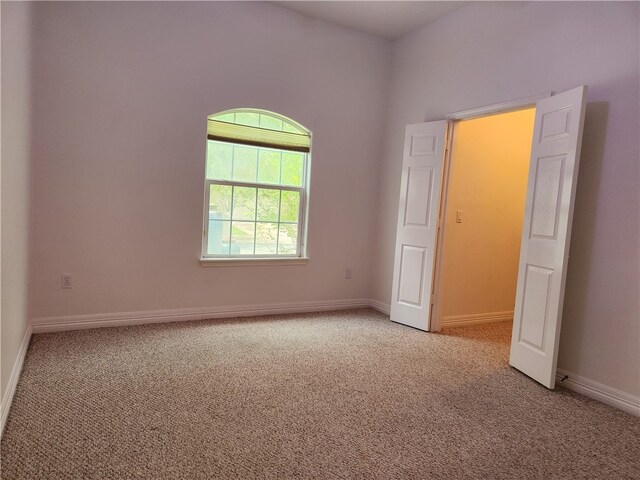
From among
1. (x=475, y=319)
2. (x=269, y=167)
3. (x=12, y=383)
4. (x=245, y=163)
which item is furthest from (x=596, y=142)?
(x=12, y=383)

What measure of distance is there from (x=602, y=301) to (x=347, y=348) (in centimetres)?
185

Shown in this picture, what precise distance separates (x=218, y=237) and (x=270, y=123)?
1262 millimetres

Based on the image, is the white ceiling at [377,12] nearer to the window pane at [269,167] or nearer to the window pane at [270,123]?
the window pane at [270,123]

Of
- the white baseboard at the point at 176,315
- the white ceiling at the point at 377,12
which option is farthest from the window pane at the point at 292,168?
the white ceiling at the point at 377,12

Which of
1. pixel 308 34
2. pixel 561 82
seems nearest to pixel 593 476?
pixel 561 82

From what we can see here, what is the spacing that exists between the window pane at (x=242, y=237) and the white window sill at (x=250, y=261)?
110 mm

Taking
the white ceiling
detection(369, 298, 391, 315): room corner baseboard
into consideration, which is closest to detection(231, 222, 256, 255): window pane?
detection(369, 298, 391, 315): room corner baseboard

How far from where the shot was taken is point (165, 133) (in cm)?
379

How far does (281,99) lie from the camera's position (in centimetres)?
429

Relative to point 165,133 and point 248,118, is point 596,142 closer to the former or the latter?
point 248,118

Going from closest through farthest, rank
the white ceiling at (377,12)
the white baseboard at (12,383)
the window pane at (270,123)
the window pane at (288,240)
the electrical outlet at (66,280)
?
the white baseboard at (12,383) < the electrical outlet at (66,280) < the white ceiling at (377,12) < the window pane at (270,123) < the window pane at (288,240)

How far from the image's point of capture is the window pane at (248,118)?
417 cm

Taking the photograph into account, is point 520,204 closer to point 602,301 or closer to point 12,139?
point 602,301

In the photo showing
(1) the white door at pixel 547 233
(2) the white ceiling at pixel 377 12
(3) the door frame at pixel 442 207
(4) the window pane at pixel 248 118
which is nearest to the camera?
(1) the white door at pixel 547 233
